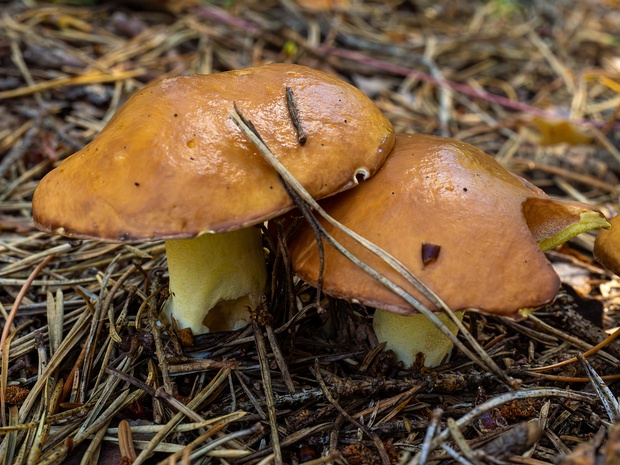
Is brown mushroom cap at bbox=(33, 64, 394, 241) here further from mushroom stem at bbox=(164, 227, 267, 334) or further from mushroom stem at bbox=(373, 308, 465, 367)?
mushroom stem at bbox=(373, 308, 465, 367)

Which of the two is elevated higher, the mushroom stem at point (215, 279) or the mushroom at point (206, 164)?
the mushroom at point (206, 164)

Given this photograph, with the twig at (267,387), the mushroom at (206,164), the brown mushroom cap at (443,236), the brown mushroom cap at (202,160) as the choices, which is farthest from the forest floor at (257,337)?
the brown mushroom cap at (202,160)

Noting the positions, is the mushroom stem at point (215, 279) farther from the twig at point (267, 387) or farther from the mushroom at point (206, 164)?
the twig at point (267, 387)

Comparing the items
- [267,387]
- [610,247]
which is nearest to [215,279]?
[267,387]

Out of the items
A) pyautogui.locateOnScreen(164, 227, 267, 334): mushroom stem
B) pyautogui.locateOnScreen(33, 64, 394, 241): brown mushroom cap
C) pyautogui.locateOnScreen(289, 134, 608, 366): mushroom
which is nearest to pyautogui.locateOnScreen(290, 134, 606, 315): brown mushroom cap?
pyautogui.locateOnScreen(289, 134, 608, 366): mushroom

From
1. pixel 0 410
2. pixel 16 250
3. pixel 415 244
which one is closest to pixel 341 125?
pixel 415 244

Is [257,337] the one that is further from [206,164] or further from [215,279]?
[206,164]
